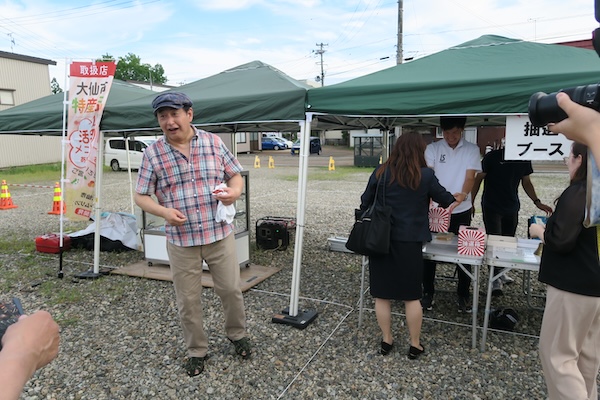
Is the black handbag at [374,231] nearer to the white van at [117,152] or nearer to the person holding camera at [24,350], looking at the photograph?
the person holding camera at [24,350]

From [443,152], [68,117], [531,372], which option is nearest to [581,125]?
[531,372]

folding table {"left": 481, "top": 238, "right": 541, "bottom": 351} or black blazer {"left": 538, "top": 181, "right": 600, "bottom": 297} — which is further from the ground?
black blazer {"left": 538, "top": 181, "right": 600, "bottom": 297}

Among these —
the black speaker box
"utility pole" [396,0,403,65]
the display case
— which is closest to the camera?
the display case

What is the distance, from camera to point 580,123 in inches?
37.1

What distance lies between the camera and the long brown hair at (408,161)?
2.84 meters

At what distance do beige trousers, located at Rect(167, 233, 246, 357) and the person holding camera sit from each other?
1.83 meters

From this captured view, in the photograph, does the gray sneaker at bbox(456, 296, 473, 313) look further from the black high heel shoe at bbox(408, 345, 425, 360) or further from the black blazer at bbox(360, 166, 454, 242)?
the black blazer at bbox(360, 166, 454, 242)

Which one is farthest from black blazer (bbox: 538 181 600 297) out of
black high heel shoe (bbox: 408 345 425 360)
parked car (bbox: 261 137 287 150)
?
parked car (bbox: 261 137 287 150)

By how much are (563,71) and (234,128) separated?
442 cm

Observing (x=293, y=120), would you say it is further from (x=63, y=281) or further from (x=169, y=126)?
(x=63, y=281)

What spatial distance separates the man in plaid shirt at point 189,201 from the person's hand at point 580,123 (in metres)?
2.10

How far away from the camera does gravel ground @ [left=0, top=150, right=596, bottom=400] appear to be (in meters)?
2.76

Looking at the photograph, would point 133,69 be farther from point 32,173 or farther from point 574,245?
point 574,245

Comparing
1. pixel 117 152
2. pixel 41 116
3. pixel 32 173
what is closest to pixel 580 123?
pixel 41 116
